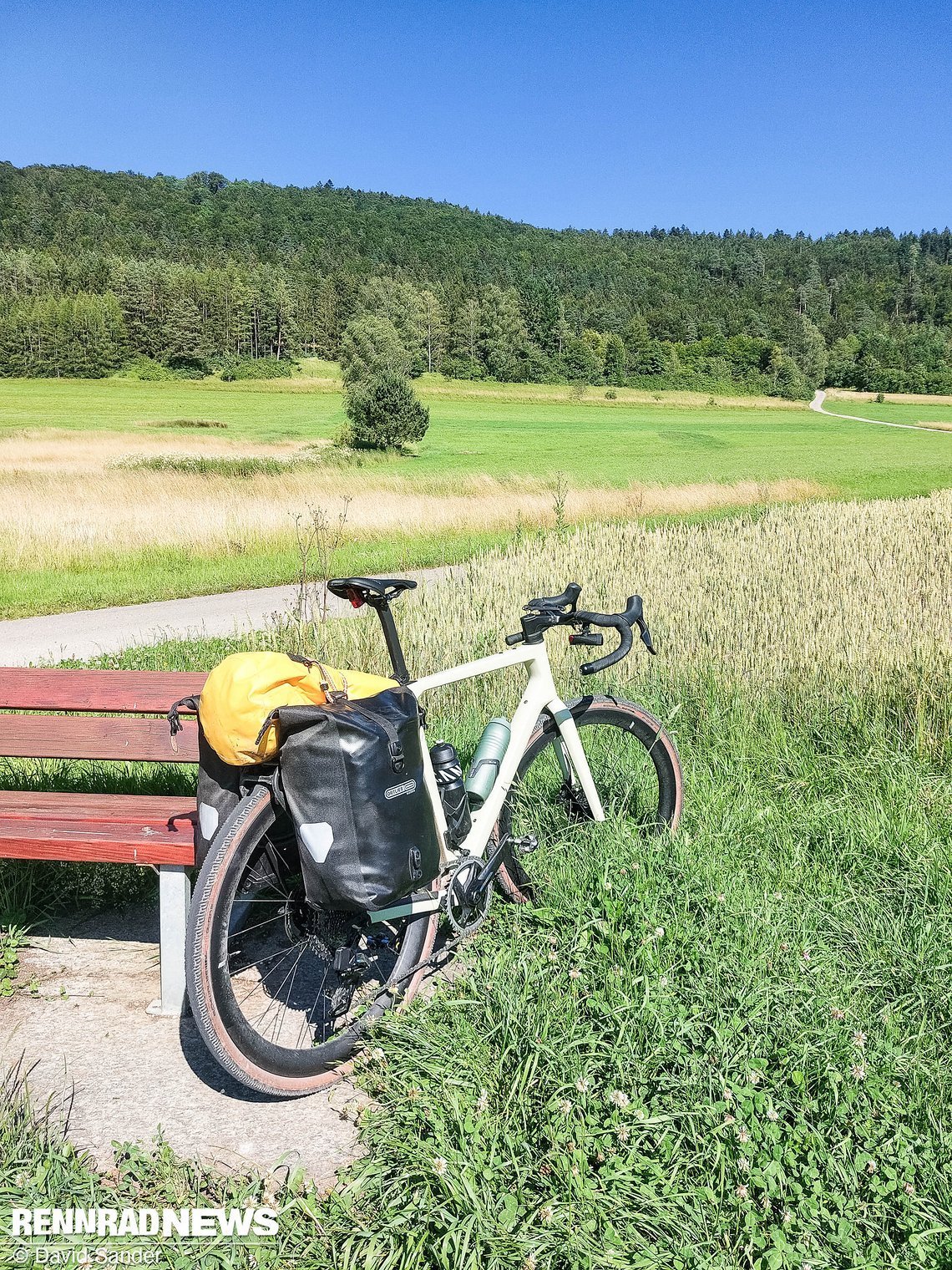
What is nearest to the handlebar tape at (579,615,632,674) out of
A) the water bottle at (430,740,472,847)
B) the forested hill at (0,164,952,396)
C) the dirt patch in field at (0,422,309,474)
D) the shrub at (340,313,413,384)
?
the water bottle at (430,740,472,847)

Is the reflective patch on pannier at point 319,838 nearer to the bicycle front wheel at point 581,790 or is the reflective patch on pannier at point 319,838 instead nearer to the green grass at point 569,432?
the bicycle front wheel at point 581,790

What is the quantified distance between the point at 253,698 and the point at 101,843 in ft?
3.18

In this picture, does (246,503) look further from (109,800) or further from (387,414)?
(387,414)

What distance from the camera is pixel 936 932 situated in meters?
3.18

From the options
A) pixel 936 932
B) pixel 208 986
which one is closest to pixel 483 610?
pixel 936 932

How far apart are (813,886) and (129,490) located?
1982cm

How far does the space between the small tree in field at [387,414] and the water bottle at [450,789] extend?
35.3 meters

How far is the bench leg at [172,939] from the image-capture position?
316cm

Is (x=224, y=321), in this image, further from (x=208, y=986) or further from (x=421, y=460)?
(x=208, y=986)

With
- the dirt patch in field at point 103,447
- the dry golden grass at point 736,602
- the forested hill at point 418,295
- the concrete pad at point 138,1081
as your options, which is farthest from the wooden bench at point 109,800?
the forested hill at point 418,295

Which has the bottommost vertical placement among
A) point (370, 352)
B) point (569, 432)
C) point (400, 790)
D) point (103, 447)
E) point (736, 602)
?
point (103, 447)

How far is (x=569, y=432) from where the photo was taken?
50.2 meters

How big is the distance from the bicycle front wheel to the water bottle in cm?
28

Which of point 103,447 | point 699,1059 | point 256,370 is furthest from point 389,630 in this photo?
point 256,370
